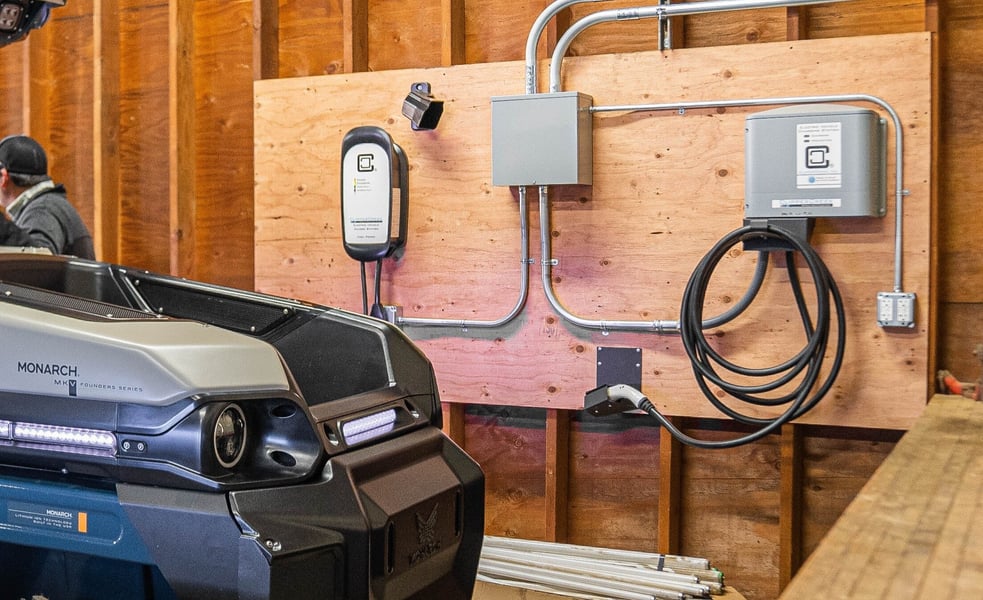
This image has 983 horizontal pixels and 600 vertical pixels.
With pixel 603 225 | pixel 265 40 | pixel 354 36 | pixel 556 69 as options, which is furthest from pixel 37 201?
pixel 603 225

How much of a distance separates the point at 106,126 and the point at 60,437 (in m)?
2.55

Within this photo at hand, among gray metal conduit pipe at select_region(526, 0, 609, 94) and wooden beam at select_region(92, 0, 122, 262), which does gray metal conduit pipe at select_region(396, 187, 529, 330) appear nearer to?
gray metal conduit pipe at select_region(526, 0, 609, 94)

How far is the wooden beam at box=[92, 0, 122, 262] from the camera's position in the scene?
3.84 m

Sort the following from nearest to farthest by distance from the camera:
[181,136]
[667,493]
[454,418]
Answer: [667,493] → [454,418] → [181,136]

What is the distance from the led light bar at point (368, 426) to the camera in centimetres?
175

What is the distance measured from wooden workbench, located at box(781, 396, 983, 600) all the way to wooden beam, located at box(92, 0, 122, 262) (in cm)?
318

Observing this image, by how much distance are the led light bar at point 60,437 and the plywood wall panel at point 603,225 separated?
5.40ft

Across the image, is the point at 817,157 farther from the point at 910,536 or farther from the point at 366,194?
the point at 910,536

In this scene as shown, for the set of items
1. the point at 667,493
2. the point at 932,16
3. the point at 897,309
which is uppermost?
the point at 932,16

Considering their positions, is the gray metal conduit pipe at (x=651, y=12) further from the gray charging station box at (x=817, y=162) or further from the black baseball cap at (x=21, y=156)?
the black baseball cap at (x=21, y=156)

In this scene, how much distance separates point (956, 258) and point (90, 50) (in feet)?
11.0

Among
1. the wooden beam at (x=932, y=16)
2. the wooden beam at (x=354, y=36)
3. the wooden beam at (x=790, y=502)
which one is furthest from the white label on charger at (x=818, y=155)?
the wooden beam at (x=354, y=36)

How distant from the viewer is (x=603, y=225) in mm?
2959

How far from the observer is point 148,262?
3.97 metres
